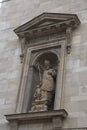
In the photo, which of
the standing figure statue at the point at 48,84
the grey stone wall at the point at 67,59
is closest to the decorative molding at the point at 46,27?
the grey stone wall at the point at 67,59

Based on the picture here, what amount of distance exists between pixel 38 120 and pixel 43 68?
232 cm

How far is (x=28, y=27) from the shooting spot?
1268 centimetres

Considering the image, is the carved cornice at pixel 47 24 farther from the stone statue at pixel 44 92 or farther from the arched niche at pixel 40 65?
the stone statue at pixel 44 92

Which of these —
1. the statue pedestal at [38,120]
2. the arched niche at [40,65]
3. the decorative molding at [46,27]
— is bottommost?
the statue pedestal at [38,120]

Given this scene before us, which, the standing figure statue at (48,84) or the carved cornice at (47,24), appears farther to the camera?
the carved cornice at (47,24)

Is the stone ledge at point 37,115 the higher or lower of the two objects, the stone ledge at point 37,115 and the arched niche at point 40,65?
the lower

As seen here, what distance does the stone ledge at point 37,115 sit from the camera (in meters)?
10.1

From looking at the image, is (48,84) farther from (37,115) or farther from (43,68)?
(37,115)

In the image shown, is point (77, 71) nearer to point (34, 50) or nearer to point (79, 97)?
point (79, 97)

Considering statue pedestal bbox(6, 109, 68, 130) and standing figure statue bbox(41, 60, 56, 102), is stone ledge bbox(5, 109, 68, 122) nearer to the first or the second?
statue pedestal bbox(6, 109, 68, 130)

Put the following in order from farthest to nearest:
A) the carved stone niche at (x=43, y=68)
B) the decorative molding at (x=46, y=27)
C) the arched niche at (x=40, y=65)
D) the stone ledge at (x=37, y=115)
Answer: the arched niche at (x=40, y=65) < the decorative molding at (x=46, y=27) < the carved stone niche at (x=43, y=68) < the stone ledge at (x=37, y=115)

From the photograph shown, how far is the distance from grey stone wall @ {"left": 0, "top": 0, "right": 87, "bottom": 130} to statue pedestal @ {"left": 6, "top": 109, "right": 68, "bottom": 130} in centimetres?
26

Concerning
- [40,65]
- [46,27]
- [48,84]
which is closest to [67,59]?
[48,84]

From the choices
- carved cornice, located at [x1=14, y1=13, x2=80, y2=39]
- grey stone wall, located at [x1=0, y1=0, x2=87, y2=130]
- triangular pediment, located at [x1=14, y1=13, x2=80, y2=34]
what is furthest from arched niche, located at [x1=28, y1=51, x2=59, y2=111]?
triangular pediment, located at [x1=14, y1=13, x2=80, y2=34]
